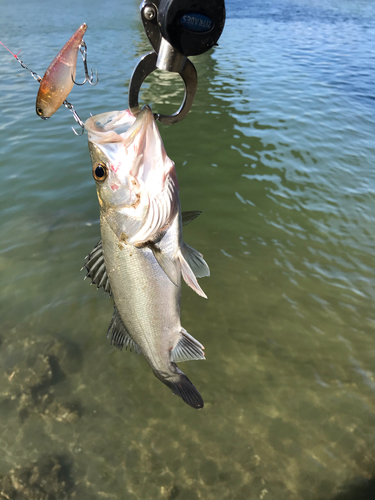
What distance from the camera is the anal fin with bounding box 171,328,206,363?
9.09 ft

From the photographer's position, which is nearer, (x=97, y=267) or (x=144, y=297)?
→ (x=144, y=297)

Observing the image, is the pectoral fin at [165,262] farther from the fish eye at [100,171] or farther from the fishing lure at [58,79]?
the fishing lure at [58,79]

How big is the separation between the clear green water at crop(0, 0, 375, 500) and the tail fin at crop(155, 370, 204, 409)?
53.3 inches

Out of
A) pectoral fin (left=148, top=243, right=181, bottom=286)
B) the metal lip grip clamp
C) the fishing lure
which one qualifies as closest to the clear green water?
pectoral fin (left=148, top=243, right=181, bottom=286)

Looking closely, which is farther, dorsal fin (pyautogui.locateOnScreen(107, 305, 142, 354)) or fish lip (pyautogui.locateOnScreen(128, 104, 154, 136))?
dorsal fin (pyautogui.locateOnScreen(107, 305, 142, 354))

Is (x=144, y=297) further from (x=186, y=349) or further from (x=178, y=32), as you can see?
(x=178, y=32)

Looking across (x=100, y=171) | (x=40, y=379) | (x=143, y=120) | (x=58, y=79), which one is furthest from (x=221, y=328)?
(x=58, y=79)

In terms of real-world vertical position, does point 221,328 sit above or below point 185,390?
below

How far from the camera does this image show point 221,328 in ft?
16.2

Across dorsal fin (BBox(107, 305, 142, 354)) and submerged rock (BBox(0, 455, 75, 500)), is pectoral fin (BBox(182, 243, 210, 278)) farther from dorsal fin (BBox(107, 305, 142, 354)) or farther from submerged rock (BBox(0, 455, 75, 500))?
submerged rock (BBox(0, 455, 75, 500))

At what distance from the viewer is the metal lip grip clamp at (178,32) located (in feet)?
6.13

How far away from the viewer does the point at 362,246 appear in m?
6.08

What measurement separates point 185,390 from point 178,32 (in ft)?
8.34

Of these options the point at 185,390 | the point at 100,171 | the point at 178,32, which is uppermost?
the point at 178,32
